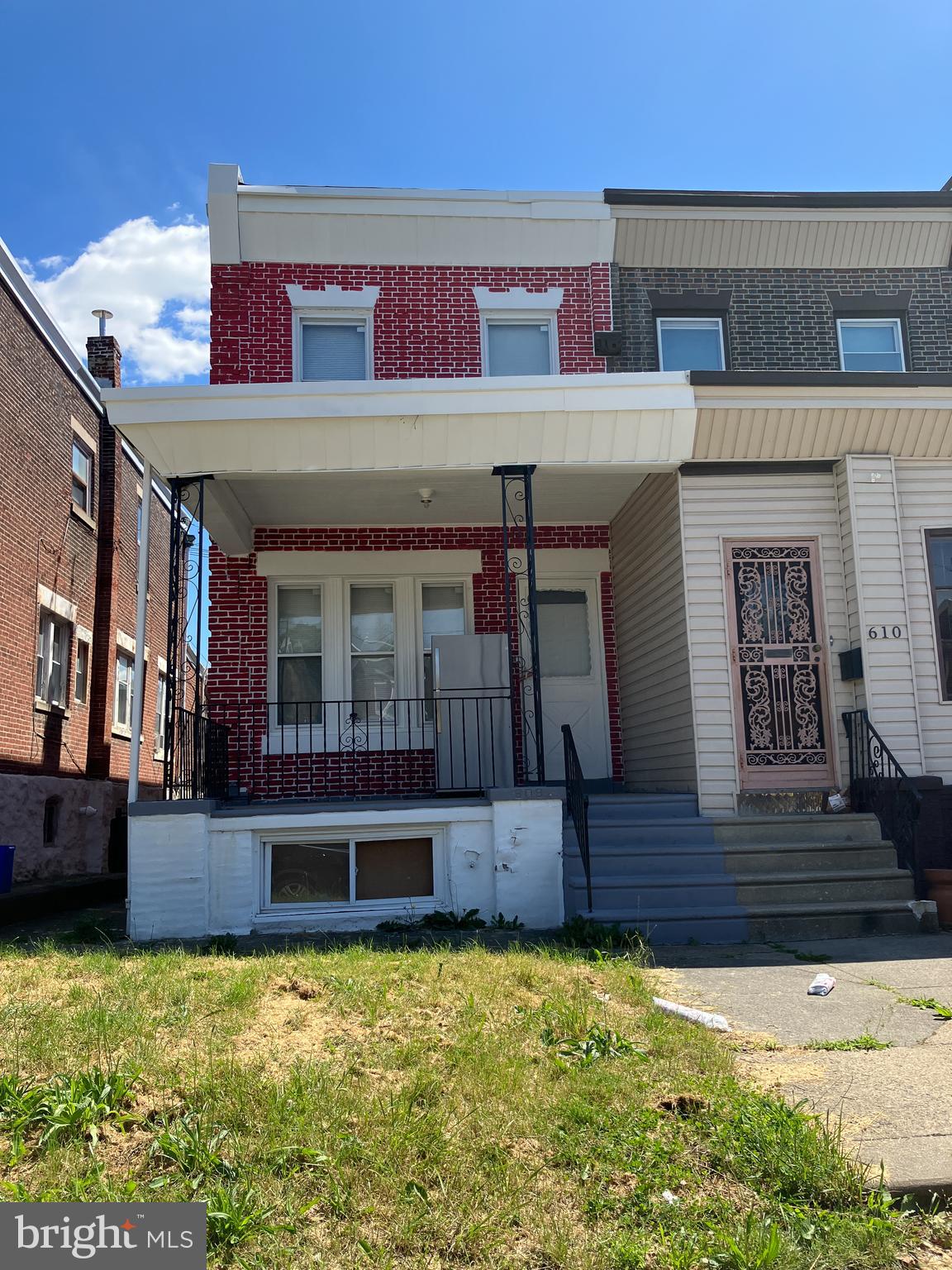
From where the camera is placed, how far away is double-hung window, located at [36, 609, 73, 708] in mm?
15547

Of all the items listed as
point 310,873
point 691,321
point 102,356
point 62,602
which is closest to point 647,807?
point 310,873

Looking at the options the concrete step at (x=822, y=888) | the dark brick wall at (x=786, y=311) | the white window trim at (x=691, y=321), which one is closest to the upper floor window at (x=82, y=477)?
the dark brick wall at (x=786, y=311)

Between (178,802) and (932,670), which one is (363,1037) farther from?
(932,670)

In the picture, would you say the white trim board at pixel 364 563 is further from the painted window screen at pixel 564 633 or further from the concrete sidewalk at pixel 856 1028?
the concrete sidewalk at pixel 856 1028

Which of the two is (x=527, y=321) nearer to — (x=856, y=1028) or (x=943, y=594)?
(x=943, y=594)

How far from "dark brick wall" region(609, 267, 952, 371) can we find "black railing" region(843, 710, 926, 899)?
5.03 m

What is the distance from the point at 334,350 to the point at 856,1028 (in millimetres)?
9302

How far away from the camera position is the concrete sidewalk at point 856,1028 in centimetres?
349

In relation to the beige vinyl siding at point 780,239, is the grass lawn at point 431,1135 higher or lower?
lower

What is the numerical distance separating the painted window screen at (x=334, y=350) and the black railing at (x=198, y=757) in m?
4.29

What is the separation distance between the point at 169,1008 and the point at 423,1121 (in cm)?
205

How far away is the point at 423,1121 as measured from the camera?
351 cm

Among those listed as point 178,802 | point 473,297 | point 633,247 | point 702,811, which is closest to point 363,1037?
point 178,802

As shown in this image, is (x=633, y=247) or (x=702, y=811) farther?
(x=633, y=247)
